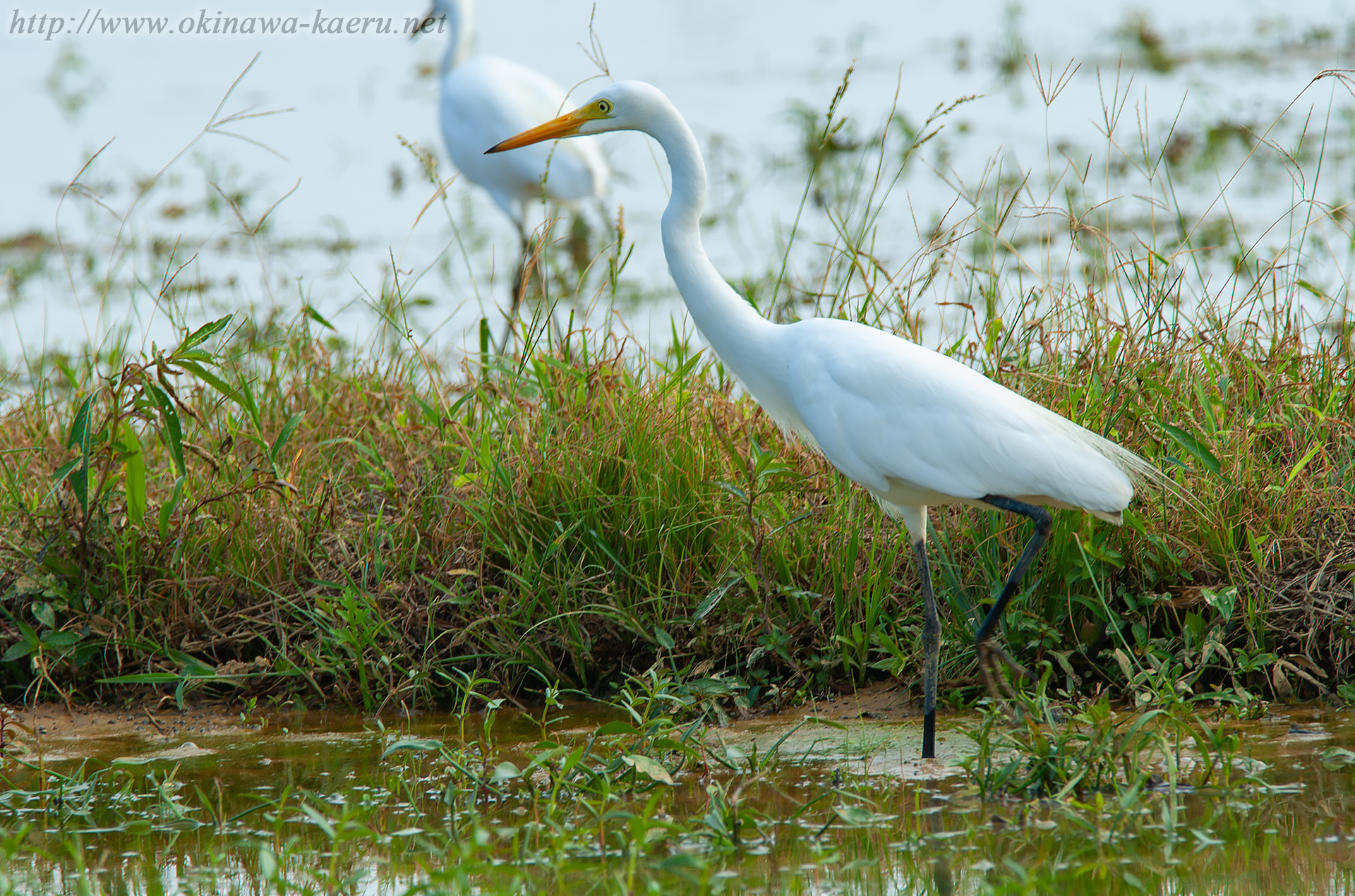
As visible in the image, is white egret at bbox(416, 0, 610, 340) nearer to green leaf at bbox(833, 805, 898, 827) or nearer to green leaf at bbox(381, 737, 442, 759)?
green leaf at bbox(381, 737, 442, 759)

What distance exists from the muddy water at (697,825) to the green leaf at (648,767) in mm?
27

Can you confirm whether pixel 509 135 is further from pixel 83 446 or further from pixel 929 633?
pixel 929 633

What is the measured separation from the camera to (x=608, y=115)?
132 inches

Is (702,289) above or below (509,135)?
below

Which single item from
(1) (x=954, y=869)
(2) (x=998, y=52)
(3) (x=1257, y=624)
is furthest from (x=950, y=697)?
(2) (x=998, y=52)

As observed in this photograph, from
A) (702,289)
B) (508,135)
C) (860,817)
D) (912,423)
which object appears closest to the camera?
(860,817)

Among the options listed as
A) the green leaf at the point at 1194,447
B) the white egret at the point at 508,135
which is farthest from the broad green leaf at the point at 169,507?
the white egret at the point at 508,135

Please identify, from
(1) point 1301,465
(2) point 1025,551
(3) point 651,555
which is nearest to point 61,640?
(3) point 651,555

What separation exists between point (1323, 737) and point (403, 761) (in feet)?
6.69

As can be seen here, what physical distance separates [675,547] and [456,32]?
17.5 feet

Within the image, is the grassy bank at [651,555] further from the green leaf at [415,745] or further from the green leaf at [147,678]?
the green leaf at [415,745]

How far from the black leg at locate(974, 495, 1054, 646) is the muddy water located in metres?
0.28

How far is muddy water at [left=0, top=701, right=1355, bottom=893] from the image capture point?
212 cm

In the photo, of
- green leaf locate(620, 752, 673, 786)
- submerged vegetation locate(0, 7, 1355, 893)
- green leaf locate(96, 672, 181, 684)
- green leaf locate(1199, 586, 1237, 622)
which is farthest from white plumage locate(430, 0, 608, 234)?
green leaf locate(620, 752, 673, 786)
